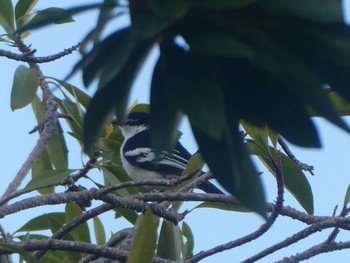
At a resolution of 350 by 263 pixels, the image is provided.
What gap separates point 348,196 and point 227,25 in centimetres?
226

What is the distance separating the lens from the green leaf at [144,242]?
1692mm

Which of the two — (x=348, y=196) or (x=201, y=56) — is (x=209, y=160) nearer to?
(x=201, y=56)

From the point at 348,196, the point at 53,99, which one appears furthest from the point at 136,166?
the point at 348,196

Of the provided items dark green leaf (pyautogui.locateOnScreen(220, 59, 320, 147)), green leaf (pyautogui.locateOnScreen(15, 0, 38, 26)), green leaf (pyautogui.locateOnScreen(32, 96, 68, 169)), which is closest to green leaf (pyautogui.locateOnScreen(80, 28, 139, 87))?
dark green leaf (pyautogui.locateOnScreen(220, 59, 320, 147))

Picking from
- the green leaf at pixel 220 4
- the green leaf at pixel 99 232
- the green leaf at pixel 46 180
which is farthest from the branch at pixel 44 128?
the green leaf at pixel 220 4

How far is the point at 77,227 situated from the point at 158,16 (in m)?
2.54

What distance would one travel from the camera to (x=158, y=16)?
0.76 m

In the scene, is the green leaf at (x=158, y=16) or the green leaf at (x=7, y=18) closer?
the green leaf at (x=158, y=16)

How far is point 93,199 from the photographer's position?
107 inches

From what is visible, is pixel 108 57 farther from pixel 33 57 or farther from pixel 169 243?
pixel 33 57

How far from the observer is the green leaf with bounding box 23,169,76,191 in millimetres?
2961

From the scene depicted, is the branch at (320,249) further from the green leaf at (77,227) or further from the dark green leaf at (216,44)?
the dark green leaf at (216,44)

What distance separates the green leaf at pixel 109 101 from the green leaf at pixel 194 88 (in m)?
0.04

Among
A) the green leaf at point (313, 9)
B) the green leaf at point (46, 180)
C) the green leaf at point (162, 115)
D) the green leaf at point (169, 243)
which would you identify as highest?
the green leaf at point (46, 180)
